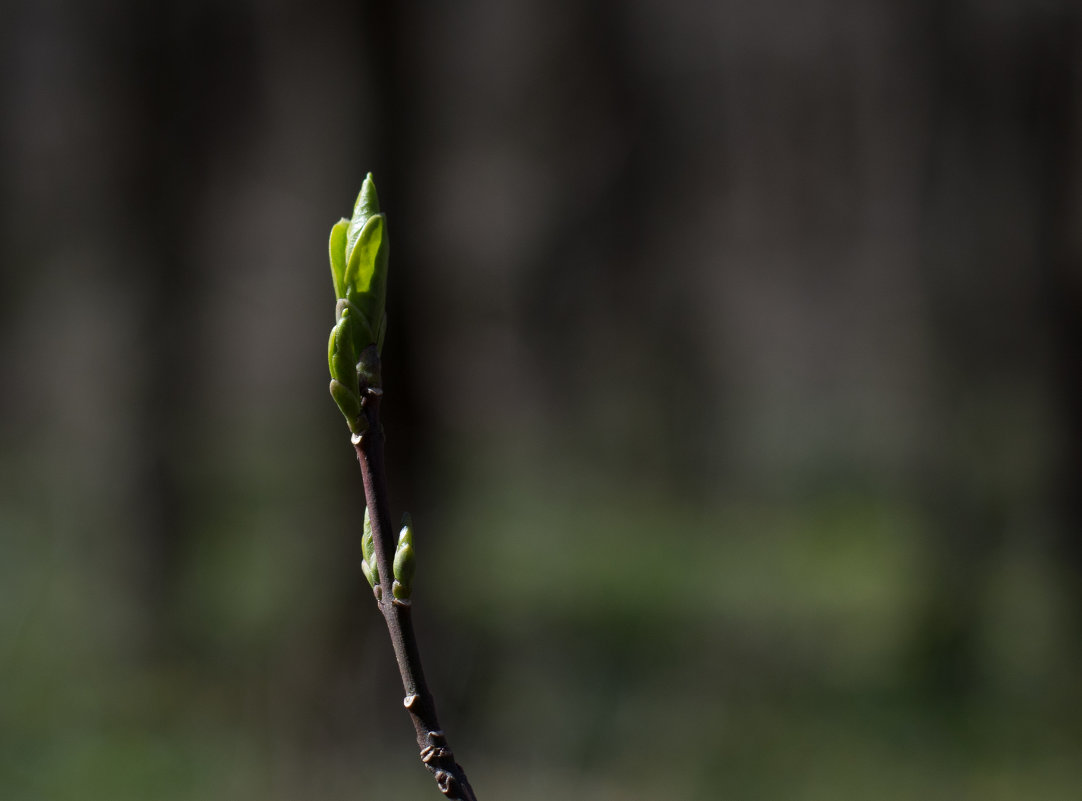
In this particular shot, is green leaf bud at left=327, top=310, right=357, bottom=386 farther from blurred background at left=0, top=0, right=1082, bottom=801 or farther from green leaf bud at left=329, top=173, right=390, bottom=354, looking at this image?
blurred background at left=0, top=0, right=1082, bottom=801

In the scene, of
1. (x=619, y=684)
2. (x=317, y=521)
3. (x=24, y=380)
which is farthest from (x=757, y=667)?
(x=24, y=380)

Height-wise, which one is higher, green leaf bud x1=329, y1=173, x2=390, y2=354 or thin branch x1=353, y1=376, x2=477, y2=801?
green leaf bud x1=329, y1=173, x2=390, y2=354

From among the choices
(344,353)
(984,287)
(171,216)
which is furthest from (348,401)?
(171,216)

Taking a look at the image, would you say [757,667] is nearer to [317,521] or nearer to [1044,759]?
[1044,759]

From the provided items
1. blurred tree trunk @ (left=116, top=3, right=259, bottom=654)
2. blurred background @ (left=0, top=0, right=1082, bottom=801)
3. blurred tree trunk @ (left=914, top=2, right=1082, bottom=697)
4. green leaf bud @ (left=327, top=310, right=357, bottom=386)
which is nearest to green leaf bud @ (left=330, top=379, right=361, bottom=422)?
green leaf bud @ (left=327, top=310, right=357, bottom=386)

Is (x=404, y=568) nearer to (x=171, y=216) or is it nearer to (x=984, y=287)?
(x=984, y=287)
